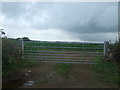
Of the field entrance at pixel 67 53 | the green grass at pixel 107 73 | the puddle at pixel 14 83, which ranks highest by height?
the field entrance at pixel 67 53

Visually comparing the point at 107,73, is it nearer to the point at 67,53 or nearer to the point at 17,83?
the point at 67,53

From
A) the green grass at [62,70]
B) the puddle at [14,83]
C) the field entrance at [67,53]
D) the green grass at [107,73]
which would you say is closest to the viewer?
the puddle at [14,83]

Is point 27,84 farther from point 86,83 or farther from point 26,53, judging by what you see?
point 26,53

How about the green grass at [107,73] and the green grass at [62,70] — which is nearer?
the green grass at [107,73]

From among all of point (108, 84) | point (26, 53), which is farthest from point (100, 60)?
point (26, 53)

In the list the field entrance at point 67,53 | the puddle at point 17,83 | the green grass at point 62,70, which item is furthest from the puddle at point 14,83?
the field entrance at point 67,53

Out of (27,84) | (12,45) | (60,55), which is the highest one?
(12,45)

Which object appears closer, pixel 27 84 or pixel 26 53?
pixel 27 84

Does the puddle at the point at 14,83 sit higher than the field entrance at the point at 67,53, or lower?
lower

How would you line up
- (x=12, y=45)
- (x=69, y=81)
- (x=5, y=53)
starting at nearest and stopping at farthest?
(x=69, y=81) → (x=5, y=53) → (x=12, y=45)

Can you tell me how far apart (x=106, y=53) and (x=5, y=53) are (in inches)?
215

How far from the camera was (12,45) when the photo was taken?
612cm

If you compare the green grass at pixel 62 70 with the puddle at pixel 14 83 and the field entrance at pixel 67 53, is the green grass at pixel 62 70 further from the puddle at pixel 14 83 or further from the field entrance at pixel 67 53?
the puddle at pixel 14 83

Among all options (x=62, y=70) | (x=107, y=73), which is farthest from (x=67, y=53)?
(x=107, y=73)
